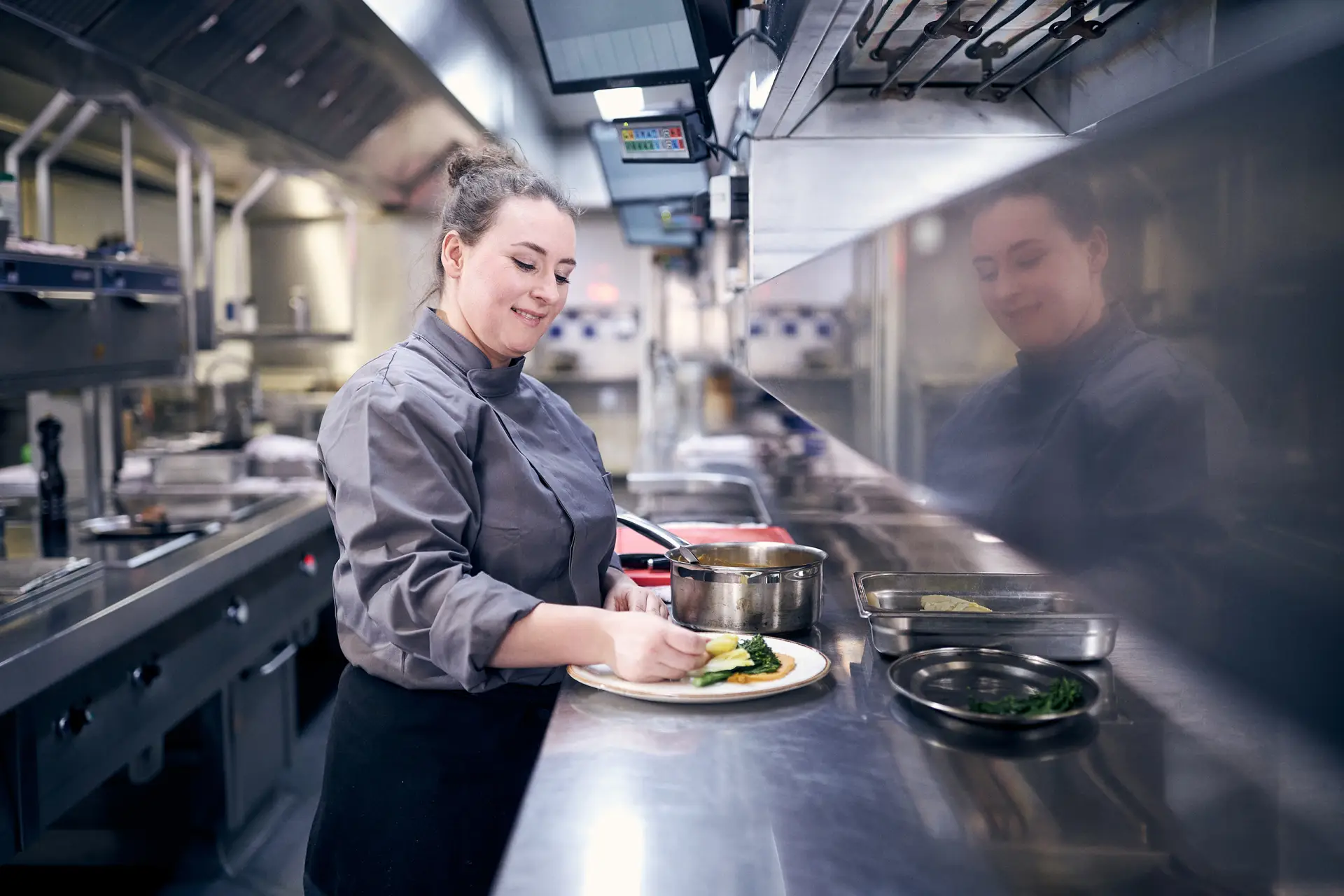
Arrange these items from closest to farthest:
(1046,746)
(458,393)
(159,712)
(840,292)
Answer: (1046,746) < (458,393) < (840,292) < (159,712)

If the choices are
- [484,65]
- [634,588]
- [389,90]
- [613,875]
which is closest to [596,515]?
[634,588]

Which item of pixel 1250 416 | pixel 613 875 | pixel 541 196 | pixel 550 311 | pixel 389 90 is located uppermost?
pixel 389 90

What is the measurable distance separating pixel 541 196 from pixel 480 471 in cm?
49

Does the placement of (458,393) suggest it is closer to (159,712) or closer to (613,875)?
(613,875)

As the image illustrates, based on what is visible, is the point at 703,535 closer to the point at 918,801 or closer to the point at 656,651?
the point at 656,651

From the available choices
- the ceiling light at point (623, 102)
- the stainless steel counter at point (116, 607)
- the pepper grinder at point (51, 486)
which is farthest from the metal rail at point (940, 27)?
the pepper grinder at point (51, 486)

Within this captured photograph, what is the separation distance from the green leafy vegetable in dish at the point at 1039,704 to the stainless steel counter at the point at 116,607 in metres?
1.90

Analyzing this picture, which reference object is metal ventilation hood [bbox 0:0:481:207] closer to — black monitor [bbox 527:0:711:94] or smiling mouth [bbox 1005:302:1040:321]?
black monitor [bbox 527:0:711:94]

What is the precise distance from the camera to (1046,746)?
3.54 ft

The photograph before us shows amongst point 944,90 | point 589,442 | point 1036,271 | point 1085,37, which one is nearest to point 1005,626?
point 1036,271

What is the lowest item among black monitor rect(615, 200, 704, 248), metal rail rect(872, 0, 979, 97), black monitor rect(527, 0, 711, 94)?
metal rail rect(872, 0, 979, 97)

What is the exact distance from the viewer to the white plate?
124 cm

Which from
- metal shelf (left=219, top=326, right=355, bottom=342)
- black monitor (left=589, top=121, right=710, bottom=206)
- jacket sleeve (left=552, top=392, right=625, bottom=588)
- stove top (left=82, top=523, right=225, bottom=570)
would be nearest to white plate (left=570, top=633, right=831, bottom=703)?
jacket sleeve (left=552, top=392, right=625, bottom=588)

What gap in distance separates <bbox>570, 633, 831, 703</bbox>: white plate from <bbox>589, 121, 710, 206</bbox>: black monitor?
3.31 meters
